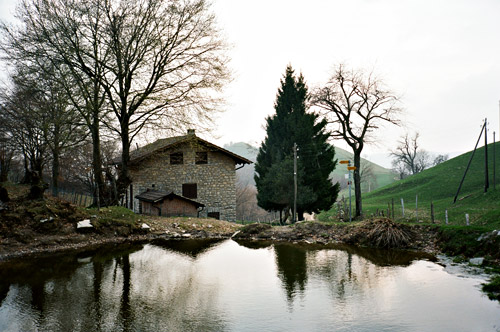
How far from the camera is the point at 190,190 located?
27.7 m

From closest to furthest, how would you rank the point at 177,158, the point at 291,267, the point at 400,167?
the point at 291,267
the point at 177,158
the point at 400,167

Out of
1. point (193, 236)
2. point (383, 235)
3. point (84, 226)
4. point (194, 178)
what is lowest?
point (193, 236)

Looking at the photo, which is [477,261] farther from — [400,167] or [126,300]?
[400,167]

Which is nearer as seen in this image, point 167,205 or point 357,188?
point 167,205

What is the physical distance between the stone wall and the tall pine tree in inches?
156

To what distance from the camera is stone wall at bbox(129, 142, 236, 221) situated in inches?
1083

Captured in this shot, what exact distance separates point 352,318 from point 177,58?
749 inches

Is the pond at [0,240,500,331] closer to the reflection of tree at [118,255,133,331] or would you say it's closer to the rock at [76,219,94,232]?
the reflection of tree at [118,255,133,331]

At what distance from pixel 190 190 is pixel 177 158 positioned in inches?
110

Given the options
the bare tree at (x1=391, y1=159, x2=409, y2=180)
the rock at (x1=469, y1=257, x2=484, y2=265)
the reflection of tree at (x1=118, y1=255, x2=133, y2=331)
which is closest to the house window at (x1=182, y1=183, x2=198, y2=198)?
the reflection of tree at (x1=118, y1=255, x2=133, y2=331)

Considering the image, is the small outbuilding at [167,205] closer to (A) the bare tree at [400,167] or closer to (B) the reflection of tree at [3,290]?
(B) the reflection of tree at [3,290]

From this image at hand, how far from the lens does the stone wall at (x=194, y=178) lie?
2752 centimetres

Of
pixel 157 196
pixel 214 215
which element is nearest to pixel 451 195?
pixel 214 215

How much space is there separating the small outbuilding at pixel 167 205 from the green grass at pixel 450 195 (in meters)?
14.6
